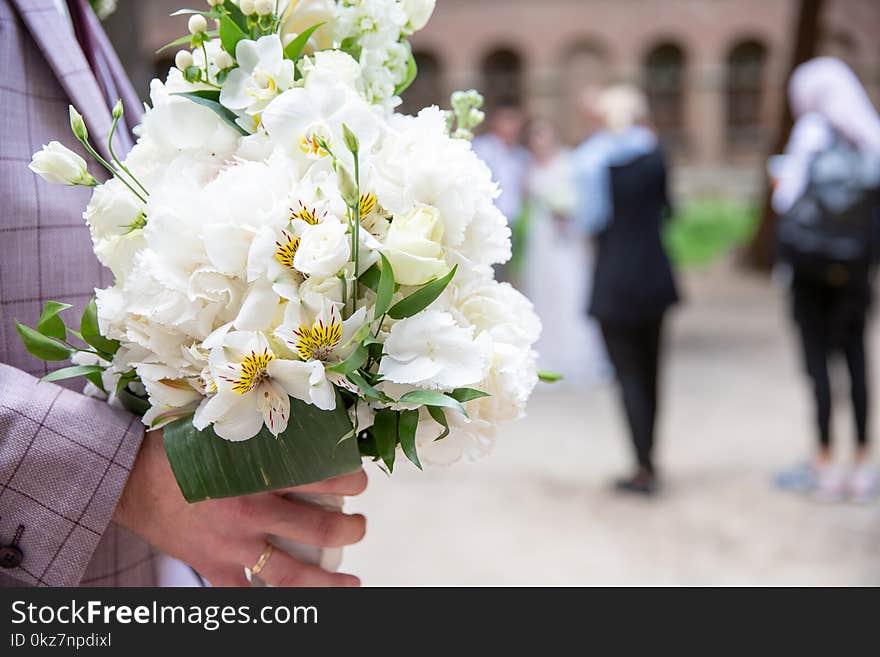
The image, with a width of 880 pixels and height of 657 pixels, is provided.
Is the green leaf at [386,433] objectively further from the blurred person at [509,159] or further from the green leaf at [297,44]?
the blurred person at [509,159]

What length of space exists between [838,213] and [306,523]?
450cm

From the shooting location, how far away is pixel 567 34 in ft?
76.8

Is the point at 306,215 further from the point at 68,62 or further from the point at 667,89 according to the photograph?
the point at 667,89

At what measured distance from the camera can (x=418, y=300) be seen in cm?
114

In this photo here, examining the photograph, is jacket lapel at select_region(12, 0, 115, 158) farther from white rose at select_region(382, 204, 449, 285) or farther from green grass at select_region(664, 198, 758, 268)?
green grass at select_region(664, 198, 758, 268)

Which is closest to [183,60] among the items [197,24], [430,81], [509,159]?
[197,24]

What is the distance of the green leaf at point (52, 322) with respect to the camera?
121cm

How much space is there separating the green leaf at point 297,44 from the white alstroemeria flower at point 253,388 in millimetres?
375

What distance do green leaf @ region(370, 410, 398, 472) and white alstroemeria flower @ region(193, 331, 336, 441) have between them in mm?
104

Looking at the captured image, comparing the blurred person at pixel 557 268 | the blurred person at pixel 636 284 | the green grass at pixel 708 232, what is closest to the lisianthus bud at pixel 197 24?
the blurred person at pixel 636 284

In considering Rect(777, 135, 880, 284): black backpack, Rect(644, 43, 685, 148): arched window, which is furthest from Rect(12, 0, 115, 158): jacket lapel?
Rect(644, 43, 685, 148): arched window
